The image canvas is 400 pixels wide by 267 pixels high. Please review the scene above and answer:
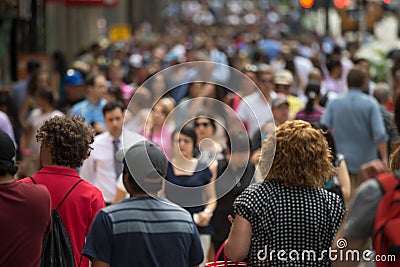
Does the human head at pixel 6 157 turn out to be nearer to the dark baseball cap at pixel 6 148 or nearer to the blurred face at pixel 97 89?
the dark baseball cap at pixel 6 148

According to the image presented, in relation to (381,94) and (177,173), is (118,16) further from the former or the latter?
(177,173)

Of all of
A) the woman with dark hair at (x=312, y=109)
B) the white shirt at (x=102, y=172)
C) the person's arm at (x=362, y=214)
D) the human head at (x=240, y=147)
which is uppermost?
the person's arm at (x=362, y=214)

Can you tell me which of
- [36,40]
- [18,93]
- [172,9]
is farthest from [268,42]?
[172,9]

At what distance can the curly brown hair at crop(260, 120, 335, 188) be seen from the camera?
584cm

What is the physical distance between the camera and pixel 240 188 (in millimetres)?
8328

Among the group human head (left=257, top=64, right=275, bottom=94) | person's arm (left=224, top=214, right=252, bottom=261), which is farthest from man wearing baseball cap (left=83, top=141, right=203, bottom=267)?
human head (left=257, top=64, right=275, bottom=94)

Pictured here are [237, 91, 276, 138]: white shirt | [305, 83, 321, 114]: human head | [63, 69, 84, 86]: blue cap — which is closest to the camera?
[237, 91, 276, 138]: white shirt

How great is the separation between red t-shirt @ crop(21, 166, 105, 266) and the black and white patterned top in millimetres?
983

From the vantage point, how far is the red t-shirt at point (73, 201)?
20.2 feet

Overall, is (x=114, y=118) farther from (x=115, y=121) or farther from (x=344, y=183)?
(x=344, y=183)

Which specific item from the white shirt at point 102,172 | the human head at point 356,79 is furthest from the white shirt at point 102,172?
the human head at point 356,79

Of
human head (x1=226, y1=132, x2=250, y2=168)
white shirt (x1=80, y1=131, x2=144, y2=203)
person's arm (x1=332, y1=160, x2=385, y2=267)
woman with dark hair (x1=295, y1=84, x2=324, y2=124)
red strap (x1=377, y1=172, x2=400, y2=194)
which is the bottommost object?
white shirt (x1=80, y1=131, x2=144, y2=203)

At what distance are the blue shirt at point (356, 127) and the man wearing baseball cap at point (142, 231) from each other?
19.3 feet

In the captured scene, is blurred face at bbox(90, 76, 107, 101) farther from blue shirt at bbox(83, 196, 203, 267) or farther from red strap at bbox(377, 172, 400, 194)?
red strap at bbox(377, 172, 400, 194)
